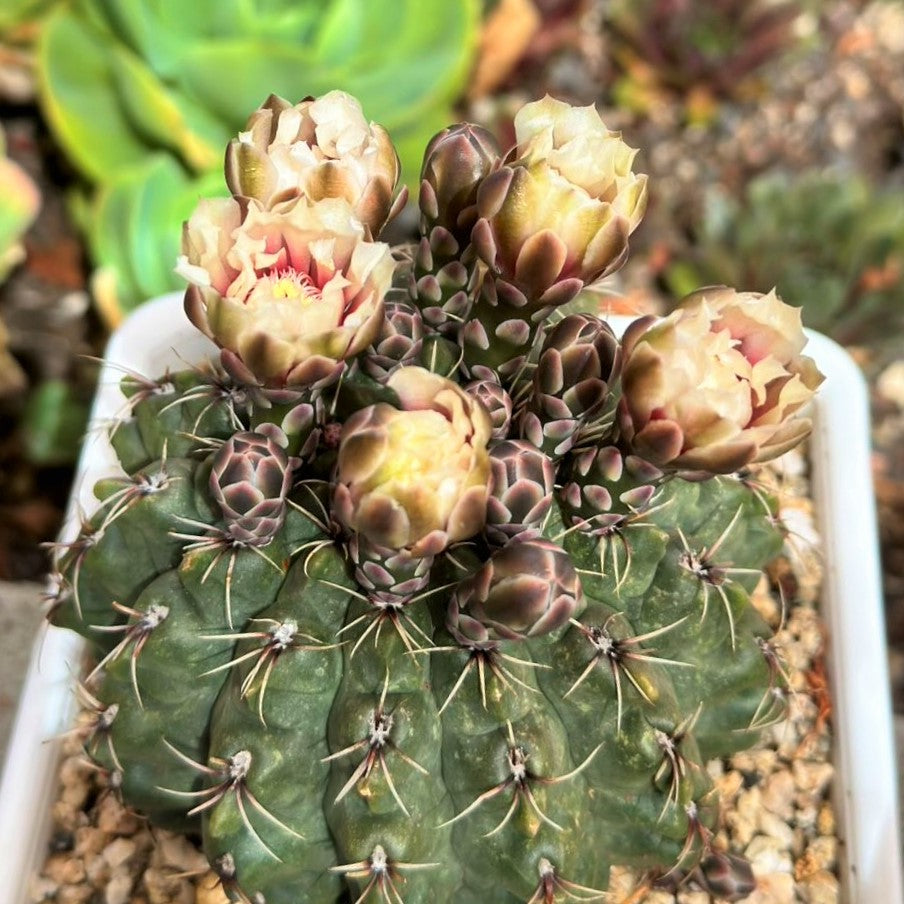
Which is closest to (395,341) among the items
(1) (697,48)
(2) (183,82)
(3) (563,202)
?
(3) (563,202)

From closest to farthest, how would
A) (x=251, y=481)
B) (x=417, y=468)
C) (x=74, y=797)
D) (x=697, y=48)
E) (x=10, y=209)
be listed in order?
(x=417, y=468) < (x=251, y=481) < (x=74, y=797) < (x=10, y=209) < (x=697, y=48)

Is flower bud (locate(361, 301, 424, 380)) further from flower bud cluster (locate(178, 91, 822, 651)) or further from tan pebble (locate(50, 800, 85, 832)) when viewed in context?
tan pebble (locate(50, 800, 85, 832))

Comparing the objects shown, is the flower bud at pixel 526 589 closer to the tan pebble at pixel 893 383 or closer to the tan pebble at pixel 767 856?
the tan pebble at pixel 767 856

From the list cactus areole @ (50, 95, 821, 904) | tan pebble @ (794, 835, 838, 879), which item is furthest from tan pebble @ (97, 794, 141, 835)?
tan pebble @ (794, 835, 838, 879)

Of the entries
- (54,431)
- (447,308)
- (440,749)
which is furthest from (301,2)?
(440,749)

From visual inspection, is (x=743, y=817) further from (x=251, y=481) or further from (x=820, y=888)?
(x=251, y=481)

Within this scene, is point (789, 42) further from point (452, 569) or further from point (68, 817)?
point (68, 817)

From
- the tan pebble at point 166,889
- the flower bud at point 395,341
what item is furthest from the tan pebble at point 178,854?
the flower bud at point 395,341
